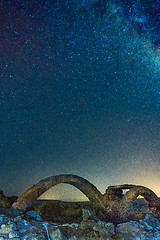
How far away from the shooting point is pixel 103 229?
264 cm

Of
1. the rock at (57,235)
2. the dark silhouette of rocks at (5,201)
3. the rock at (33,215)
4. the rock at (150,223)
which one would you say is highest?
the dark silhouette of rocks at (5,201)

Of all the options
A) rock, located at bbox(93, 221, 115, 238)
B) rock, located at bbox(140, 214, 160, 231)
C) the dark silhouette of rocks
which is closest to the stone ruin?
the dark silhouette of rocks

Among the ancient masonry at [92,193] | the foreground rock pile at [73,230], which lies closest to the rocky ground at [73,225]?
the foreground rock pile at [73,230]

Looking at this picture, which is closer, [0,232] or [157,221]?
[0,232]

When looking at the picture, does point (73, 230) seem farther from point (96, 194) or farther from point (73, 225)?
point (96, 194)

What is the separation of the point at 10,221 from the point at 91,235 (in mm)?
910

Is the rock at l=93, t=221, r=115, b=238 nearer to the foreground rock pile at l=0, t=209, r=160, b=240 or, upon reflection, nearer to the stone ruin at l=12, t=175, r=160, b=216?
the foreground rock pile at l=0, t=209, r=160, b=240

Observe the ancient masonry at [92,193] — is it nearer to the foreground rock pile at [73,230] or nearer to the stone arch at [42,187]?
the stone arch at [42,187]

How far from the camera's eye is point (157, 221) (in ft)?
10.2

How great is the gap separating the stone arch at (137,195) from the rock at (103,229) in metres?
0.68

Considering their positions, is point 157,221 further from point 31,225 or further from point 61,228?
point 31,225

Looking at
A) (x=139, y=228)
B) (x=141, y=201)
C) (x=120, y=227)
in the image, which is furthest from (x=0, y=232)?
(x=141, y=201)

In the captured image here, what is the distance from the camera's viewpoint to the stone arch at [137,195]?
3.32 metres

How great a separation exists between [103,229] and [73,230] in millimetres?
317
